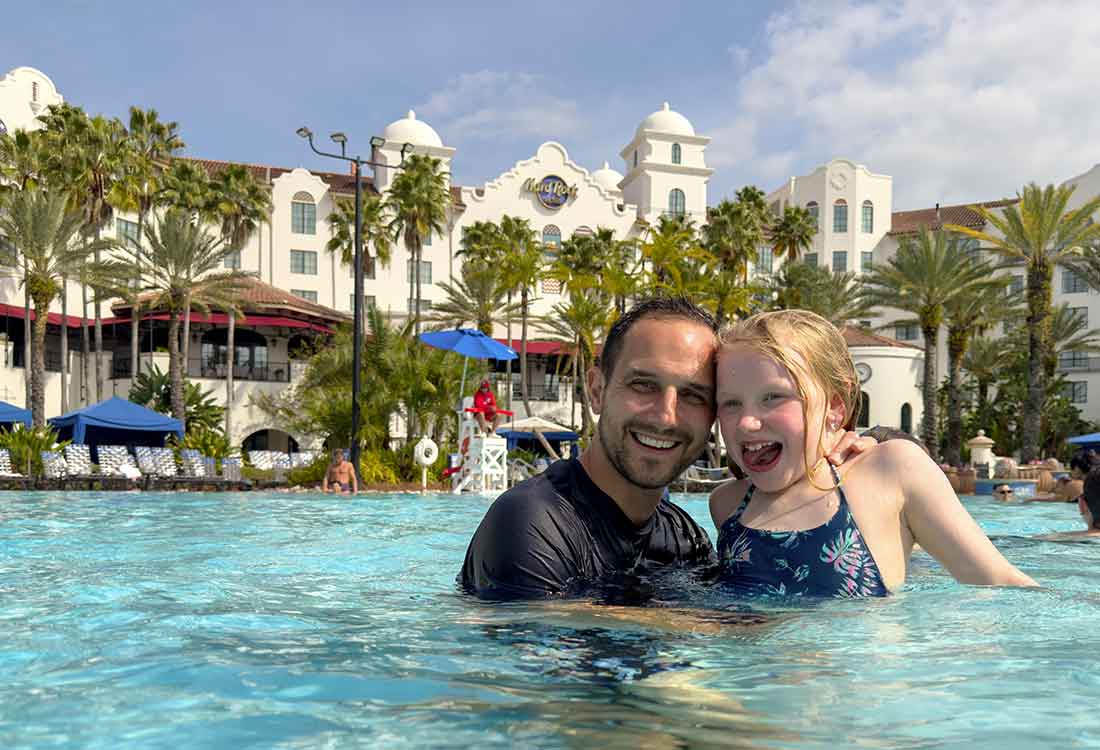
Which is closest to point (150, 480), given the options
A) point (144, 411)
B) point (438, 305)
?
point (144, 411)

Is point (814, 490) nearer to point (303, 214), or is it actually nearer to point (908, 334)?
point (303, 214)

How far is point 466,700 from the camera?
2.66 m

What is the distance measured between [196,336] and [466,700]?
43.2 m

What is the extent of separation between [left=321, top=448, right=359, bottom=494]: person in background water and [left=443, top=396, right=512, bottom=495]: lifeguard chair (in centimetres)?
217

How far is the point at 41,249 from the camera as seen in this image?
1218 inches

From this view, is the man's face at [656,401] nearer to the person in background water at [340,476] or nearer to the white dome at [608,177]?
the person in background water at [340,476]

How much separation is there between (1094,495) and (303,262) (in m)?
46.4

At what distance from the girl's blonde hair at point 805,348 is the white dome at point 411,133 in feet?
182

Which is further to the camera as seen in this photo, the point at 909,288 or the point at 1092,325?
the point at 1092,325

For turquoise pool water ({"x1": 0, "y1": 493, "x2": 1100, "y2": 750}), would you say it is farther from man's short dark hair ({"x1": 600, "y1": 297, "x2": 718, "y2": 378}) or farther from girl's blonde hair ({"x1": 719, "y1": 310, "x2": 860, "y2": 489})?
man's short dark hair ({"x1": 600, "y1": 297, "x2": 718, "y2": 378})

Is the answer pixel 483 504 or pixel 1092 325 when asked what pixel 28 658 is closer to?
pixel 483 504

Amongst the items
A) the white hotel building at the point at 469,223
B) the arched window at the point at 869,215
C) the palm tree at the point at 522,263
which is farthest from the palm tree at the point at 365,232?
the arched window at the point at 869,215

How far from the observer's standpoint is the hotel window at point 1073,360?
181ft

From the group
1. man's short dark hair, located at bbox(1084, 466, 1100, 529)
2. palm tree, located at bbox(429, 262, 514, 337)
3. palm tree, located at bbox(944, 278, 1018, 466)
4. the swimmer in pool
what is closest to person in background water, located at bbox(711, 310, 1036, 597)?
the swimmer in pool
